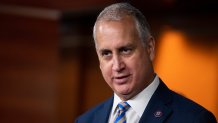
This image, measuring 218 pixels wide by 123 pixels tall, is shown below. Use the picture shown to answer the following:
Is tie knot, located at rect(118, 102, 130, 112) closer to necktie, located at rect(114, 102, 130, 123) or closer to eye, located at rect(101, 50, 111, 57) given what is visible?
necktie, located at rect(114, 102, 130, 123)

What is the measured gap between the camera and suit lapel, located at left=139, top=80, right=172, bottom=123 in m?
1.87

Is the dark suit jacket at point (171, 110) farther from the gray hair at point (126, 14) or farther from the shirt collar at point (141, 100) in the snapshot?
the gray hair at point (126, 14)

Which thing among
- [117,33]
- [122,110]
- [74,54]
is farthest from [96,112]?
[74,54]

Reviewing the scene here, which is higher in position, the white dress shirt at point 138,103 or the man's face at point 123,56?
the man's face at point 123,56

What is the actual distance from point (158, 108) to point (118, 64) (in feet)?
0.83

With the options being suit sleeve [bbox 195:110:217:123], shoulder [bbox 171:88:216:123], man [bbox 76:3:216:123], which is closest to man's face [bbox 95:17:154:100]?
man [bbox 76:3:216:123]

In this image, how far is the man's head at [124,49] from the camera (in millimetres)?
1870

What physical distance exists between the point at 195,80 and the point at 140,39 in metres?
2.16

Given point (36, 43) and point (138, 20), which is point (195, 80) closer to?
point (36, 43)

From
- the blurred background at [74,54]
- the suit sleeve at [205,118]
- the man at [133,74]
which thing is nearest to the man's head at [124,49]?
the man at [133,74]

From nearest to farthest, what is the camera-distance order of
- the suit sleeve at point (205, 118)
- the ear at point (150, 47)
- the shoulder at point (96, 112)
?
the suit sleeve at point (205, 118)
the ear at point (150, 47)
the shoulder at point (96, 112)

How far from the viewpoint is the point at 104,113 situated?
2094mm

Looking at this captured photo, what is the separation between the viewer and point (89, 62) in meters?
4.73

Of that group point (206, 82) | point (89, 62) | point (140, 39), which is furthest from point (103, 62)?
point (89, 62)
